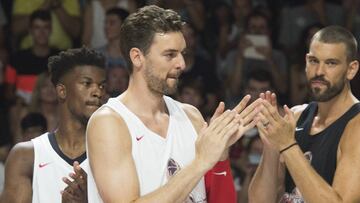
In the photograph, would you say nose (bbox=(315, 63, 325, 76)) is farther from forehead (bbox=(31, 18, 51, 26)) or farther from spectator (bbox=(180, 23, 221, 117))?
forehead (bbox=(31, 18, 51, 26))

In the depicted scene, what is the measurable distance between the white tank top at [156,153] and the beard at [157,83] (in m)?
0.18

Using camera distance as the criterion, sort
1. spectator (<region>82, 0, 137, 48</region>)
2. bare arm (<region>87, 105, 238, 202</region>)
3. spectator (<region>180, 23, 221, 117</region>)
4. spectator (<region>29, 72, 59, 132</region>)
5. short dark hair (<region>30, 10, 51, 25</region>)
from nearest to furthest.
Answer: bare arm (<region>87, 105, 238, 202</region>) < spectator (<region>29, 72, 59, 132</region>) < spectator (<region>180, 23, 221, 117</region>) < short dark hair (<region>30, 10, 51, 25</region>) < spectator (<region>82, 0, 137, 48</region>)

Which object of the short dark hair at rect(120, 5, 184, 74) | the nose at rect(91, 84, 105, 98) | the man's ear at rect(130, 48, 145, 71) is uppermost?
the short dark hair at rect(120, 5, 184, 74)

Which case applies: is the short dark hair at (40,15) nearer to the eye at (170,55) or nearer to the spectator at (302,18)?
the spectator at (302,18)

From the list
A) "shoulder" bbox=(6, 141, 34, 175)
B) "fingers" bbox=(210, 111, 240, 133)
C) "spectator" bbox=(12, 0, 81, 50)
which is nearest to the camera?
"fingers" bbox=(210, 111, 240, 133)

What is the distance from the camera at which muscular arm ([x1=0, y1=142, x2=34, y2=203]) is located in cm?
595

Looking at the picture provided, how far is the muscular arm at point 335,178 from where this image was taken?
17.5ft

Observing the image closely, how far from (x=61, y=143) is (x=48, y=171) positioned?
0.23 m

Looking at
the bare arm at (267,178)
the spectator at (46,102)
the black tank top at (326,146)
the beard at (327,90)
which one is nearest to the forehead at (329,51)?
the beard at (327,90)

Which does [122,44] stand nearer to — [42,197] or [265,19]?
[42,197]

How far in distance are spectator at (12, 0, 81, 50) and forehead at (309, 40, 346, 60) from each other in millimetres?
4218

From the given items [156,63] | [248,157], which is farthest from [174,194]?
[248,157]

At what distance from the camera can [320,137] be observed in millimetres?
5750

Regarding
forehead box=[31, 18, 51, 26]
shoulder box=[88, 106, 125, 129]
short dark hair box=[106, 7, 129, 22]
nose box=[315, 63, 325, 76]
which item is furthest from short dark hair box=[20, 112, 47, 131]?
nose box=[315, 63, 325, 76]
